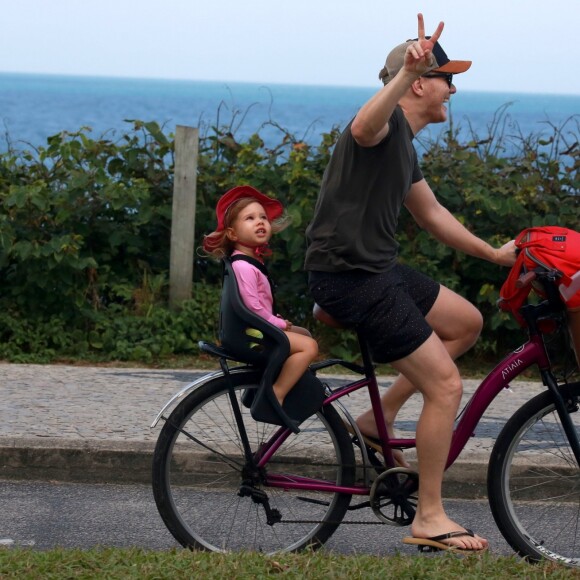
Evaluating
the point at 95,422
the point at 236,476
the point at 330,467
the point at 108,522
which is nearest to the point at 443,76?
the point at 330,467

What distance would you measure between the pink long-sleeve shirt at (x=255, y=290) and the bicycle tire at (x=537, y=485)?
94 cm

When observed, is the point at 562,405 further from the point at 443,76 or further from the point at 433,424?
the point at 443,76

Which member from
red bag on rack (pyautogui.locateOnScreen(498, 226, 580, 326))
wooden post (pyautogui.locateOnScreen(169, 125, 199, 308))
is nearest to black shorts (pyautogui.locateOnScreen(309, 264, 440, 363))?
red bag on rack (pyautogui.locateOnScreen(498, 226, 580, 326))

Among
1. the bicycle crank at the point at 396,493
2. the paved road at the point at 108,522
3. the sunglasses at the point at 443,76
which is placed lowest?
the paved road at the point at 108,522

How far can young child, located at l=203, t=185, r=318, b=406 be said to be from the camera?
4.48 m

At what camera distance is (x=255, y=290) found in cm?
448

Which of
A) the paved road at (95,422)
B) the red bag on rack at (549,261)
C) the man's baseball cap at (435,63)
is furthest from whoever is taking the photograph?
the paved road at (95,422)

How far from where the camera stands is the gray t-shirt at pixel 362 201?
4.27 m

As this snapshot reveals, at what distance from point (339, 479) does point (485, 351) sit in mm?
4394

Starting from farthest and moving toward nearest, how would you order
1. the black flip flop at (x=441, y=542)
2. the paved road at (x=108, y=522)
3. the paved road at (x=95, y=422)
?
1. the paved road at (x=95, y=422)
2. the paved road at (x=108, y=522)
3. the black flip flop at (x=441, y=542)

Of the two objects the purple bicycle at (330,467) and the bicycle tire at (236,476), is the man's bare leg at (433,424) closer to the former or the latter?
the purple bicycle at (330,467)

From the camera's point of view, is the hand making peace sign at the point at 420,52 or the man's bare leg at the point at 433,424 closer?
the hand making peace sign at the point at 420,52

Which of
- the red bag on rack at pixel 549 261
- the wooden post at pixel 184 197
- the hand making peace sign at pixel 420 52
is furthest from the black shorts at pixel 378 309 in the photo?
the wooden post at pixel 184 197

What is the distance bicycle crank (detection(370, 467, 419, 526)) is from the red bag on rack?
2.43 feet
